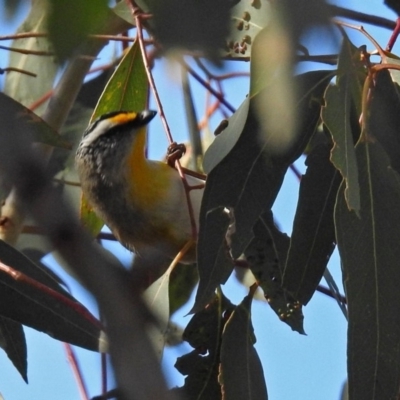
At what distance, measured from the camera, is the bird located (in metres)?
2.52

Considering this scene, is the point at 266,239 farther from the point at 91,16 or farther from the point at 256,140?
the point at 91,16

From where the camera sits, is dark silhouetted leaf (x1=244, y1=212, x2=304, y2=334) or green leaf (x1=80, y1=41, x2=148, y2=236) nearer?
dark silhouetted leaf (x1=244, y1=212, x2=304, y2=334)

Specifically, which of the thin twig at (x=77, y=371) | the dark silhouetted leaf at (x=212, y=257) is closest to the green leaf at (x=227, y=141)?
the dark silhouetted leaf at (x=212, y=257)

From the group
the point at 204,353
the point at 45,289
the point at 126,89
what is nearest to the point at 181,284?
the point at 204,353

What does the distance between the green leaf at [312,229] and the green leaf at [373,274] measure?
0.16 meters

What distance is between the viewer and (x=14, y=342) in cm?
203

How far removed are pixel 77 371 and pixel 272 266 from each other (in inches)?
26.1

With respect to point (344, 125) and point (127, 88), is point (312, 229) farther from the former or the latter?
point (127, 88)

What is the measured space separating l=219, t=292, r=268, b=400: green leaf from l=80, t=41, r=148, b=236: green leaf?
620 mm

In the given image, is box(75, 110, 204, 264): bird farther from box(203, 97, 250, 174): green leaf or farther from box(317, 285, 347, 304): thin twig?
box(203, 97, 250, 174): green leaf

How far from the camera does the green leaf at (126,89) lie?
238cm

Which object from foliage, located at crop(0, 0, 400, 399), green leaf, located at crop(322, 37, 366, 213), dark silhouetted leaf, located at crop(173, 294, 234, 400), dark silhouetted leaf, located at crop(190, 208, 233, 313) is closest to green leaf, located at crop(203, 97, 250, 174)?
foliage, located at crop(0, 0, 400, 399)

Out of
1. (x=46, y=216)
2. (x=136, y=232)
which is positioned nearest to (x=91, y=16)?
(x=46, y=216)

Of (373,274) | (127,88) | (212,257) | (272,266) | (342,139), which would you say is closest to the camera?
(342,139)
